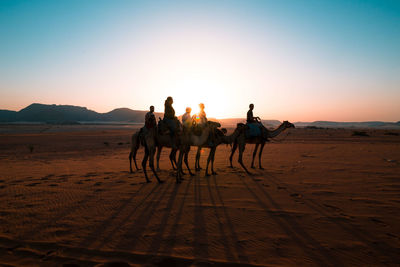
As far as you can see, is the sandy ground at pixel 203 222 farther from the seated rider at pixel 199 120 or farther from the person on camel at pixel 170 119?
the seated rider at pixel 199 120

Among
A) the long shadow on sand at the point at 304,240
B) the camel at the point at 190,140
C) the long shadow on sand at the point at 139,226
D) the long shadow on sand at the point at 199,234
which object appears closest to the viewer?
the long shadow on sand at the point at 304,240

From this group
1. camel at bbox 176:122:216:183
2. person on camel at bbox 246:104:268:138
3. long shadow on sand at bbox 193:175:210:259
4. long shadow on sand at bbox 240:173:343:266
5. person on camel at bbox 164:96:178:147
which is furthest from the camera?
person on camel at bbox 246:104:268:138

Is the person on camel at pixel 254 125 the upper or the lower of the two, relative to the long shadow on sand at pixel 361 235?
upper

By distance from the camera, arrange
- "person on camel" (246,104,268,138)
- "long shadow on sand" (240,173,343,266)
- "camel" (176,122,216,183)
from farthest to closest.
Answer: "person on camel" (246,104,268,138) → "camel" (176,122,216,183) → "long shadow on sand" (240,173,343,266)

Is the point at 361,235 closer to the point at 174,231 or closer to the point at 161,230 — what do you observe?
the point at 174,231

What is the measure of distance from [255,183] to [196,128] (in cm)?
327

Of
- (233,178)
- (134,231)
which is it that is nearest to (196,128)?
(233,178)

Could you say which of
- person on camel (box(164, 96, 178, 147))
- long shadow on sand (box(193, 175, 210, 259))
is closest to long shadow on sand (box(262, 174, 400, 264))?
long shadow on sand (box(193, 175, 210, 259))

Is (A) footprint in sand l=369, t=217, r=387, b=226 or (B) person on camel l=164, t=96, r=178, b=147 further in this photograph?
(B) person on camel l=164, t=96, r=178, b=147

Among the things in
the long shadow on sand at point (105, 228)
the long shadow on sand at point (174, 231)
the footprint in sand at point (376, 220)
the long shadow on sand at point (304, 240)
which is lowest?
the long shadow on sand at point (105, 228)

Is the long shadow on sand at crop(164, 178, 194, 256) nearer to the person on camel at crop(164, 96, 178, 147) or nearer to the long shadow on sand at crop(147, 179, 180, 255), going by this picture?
the long shadow on sand at crop(147, 179, 180, 255)

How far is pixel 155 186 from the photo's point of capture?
862 centimetres

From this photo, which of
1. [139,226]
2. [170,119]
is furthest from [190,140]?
[139,226]

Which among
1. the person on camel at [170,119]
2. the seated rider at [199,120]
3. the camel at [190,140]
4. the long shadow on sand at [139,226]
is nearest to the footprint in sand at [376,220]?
the long shadow on sand at [139,226]
